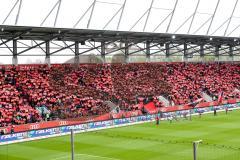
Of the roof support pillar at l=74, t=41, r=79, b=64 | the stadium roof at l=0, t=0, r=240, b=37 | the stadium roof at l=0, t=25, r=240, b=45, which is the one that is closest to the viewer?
the stadium roof at l=0, t=0, r=240, b=37

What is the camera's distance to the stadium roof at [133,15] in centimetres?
3488

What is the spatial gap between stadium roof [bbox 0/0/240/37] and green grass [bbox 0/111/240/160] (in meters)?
9.25

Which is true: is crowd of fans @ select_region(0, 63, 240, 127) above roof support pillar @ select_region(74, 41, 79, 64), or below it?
below

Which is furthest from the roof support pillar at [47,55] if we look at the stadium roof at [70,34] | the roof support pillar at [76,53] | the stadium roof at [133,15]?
the stadium roof at [133,15]

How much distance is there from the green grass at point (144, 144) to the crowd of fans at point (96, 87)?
5.35 m

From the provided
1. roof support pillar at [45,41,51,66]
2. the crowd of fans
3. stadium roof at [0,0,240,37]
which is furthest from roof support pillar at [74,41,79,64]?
stadium roof at [0,0,240,37]

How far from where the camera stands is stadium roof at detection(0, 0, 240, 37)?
34875mm

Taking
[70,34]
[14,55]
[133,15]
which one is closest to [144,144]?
[133,15]

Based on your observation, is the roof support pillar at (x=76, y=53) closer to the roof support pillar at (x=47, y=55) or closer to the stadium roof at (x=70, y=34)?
the stadium roof at (x=70, y=34)

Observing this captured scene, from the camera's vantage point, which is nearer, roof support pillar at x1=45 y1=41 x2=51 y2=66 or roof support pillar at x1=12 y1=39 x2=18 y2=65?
roof support pillar at x1=12 y1=39 x2=18 y2=65

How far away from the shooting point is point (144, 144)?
1223 inches

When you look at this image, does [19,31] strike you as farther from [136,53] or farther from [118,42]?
[136,53]

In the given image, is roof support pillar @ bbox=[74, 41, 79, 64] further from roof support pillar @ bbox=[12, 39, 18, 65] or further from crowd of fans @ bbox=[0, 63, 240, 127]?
roof support pillar @ bbox=[12, 39, 18, 65]

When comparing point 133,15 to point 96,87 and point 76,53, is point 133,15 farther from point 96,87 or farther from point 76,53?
point 96,87
